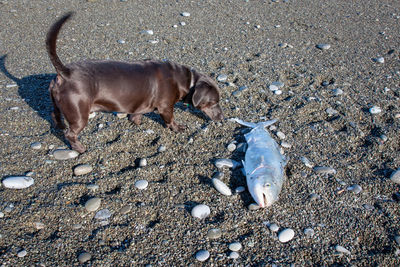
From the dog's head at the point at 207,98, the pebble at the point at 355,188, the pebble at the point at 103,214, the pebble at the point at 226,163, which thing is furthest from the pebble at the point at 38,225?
the pebble at the point at 355,188

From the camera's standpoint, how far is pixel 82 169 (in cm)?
340

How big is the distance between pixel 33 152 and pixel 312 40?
539cm

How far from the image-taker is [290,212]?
3.03 meters

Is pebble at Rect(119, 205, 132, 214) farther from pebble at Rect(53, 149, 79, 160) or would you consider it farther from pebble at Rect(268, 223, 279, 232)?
pebble at Rect(268, 223, 279, 232)

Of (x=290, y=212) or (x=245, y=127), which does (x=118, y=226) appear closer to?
(x=290, y=212)

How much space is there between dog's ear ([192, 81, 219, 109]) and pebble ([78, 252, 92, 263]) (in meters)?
2.15

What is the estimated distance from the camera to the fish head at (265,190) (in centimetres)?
296

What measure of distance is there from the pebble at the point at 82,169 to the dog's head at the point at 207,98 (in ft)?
4.73

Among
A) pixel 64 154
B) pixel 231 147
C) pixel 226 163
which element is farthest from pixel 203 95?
pixel 64 154

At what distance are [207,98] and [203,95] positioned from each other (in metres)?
0.06

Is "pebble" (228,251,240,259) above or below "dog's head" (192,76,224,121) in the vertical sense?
below

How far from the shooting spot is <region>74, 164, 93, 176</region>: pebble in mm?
3384

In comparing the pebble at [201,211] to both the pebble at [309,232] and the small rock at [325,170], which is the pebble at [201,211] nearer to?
the pebble at [309,232]

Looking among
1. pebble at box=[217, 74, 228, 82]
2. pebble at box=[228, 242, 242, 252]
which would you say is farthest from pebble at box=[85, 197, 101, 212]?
pebble at box=[217, 74, 228, 82]
